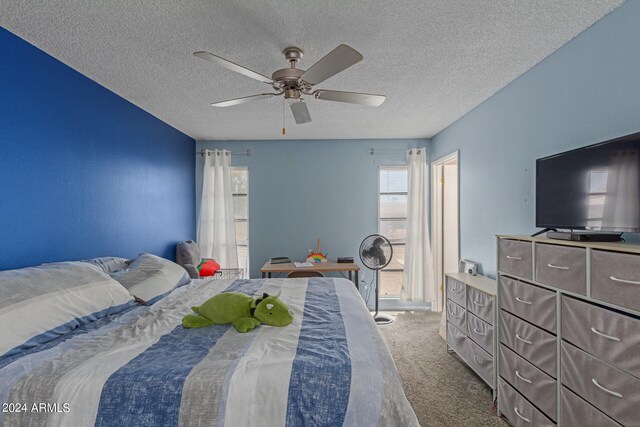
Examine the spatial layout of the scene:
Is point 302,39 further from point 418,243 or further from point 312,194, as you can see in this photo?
point 418,243

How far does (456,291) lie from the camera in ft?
9.64

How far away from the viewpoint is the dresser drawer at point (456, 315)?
2.76 metres

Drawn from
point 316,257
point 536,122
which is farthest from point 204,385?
point 316,257

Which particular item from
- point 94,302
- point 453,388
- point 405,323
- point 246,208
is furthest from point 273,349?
point 246,208

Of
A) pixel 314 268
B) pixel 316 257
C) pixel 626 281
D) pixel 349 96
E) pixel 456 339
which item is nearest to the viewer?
pixel 626 281

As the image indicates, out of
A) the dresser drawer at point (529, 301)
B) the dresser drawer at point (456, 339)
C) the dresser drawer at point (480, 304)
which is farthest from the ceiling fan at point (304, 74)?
the dresser drawer at point (456, 339)

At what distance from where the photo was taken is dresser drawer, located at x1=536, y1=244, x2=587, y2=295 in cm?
146

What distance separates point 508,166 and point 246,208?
3.31 meters

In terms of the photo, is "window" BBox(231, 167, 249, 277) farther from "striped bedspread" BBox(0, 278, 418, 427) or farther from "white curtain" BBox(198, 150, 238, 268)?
"striped bedspread" BBox(0, 278, 418, 427)

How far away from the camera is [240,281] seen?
9.20 feet

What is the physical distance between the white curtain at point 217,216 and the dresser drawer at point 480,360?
3065 mm

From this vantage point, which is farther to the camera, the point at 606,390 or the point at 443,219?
the point at 443,219

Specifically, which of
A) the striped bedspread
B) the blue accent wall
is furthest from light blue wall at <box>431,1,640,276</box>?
the blue accent wall

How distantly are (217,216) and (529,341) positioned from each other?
3784 millimetres
